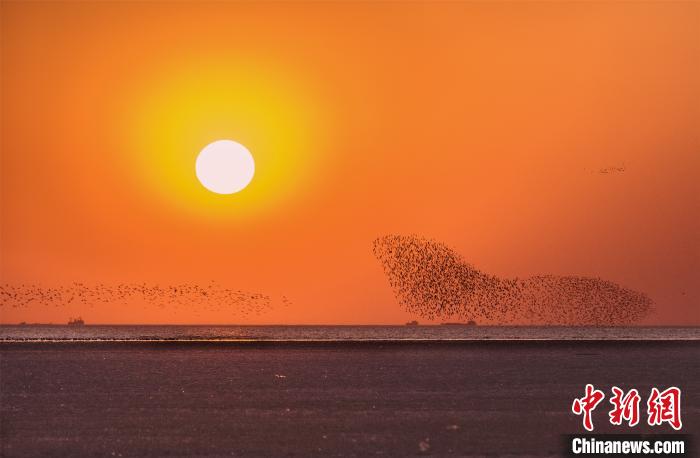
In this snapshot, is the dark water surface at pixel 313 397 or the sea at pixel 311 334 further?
the sea at pixel 311 334

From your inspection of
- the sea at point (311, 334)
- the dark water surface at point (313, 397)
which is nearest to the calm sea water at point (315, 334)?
the sea at point (311, 334)

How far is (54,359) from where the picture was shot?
69.3 feet

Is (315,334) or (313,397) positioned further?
(315,334)

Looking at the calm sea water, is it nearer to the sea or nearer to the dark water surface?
the sea

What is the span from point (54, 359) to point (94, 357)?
0.96 meters

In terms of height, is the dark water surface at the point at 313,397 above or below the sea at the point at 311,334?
below

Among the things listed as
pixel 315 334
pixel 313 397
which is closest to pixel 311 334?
pixel 315 334

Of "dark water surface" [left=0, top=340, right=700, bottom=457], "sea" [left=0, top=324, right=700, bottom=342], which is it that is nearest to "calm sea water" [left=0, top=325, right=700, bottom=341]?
"sea" [left=0, top=324, right=700, bottom=342]

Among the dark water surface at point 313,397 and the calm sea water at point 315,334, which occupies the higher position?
the calm sea water at point 315,334

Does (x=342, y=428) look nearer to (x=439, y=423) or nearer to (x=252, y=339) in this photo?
(x=439, y=423)

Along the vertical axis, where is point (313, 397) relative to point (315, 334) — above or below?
below

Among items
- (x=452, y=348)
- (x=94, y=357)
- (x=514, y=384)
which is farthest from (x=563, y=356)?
(x=94, y=357)

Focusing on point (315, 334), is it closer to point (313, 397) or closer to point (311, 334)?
point (311, 334)

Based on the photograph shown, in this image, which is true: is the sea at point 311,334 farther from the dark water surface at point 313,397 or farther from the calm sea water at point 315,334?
the dark water surface at point 313,397
